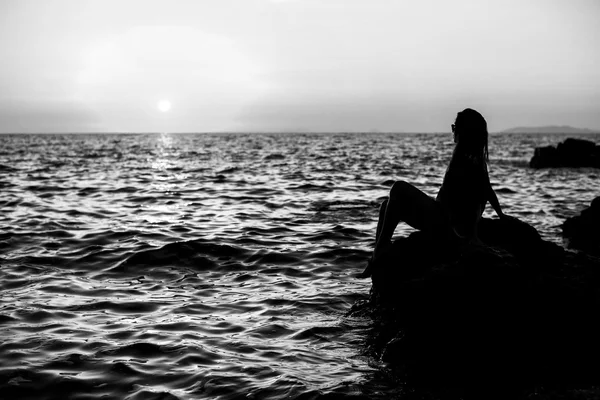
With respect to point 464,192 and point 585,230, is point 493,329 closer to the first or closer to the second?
point 464,192

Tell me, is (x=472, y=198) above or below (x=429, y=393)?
above

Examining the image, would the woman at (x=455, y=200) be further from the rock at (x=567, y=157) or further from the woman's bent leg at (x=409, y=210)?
the rock at (x=567, y=157)

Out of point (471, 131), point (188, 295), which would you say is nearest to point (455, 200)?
point (471, 131)

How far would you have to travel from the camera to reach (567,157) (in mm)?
39000

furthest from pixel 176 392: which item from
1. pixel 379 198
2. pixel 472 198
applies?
pixel 379 198

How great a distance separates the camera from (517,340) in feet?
18.1

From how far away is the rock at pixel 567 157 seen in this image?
3812 cm

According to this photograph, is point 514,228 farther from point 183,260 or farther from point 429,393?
point 183,260

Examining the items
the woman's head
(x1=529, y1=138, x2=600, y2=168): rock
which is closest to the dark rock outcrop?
the woman's head

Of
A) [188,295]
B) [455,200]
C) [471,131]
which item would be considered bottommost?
[188,295]

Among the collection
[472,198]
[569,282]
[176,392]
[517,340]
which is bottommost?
[176,392]

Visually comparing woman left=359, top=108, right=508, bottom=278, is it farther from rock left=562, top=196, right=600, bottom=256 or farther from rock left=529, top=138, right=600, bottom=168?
rock left=529, top=138, right=600, bottom=168

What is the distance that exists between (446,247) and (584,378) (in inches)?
96.9

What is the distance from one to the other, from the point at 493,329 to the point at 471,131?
8.07 ft
